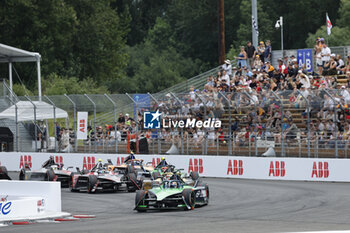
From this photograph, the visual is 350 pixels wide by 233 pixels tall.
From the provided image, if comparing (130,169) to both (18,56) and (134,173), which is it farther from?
(18,56)

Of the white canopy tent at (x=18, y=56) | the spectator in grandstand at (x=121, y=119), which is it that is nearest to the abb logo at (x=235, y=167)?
the spectator in grandstand at (x=121, y=119)

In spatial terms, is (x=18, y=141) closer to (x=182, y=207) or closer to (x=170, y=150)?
(x=170, y=150)

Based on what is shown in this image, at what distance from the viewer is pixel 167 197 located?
775 inches

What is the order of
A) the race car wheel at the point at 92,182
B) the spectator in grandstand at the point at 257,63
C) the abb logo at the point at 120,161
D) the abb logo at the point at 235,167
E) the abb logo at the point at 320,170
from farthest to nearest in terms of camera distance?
1. the spectator in grandstand at the point at 257,63
2. the abb logo at the point at 120,161
3. the abb logo at the point at 235,167
4. the abb logo at the point at 320,170
5. the race car wheel at the point at 92,182

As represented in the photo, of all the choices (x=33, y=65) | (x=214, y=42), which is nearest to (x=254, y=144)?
(x=33, y=65)

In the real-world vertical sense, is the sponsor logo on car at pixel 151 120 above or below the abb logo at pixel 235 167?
above

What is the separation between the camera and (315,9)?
238 ft

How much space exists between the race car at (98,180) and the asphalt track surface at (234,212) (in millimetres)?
319

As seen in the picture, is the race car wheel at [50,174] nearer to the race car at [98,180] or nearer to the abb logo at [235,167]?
the race car at [98,180]

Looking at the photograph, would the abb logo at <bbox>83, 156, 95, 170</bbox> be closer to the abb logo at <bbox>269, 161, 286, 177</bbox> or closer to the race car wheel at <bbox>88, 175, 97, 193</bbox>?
the abb logo at <bbox>269, 161, 286, 177</bbox>

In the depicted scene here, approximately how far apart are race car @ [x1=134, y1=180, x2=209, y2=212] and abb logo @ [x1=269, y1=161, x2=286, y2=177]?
31.9 feet

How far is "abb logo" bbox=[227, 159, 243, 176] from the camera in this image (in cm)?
3066

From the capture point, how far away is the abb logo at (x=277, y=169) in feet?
95.9

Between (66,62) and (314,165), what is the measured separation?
35.8 metres
